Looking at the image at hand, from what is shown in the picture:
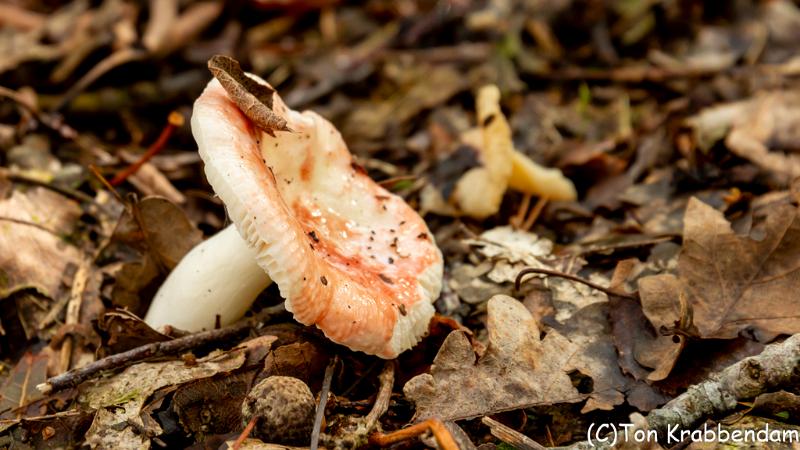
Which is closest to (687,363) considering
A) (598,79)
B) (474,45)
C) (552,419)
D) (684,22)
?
(552,419)

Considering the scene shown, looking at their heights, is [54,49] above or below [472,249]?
above

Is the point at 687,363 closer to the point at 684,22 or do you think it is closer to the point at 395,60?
the point at 395,60

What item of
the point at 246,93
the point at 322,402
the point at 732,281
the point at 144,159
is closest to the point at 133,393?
the point at 322,402

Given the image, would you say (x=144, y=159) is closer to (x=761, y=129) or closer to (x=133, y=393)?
(x=133, y=393)

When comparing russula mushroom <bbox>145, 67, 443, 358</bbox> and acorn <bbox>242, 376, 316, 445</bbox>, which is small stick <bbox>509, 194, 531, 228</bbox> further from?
acorn <bbox>242, 376, 316, 445</bbox>

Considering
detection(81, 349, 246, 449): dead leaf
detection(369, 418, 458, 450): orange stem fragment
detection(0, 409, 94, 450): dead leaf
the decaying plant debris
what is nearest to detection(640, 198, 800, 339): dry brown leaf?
the decaying plant debris

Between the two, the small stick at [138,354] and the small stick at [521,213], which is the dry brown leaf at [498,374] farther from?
the small stick at [521,213]
